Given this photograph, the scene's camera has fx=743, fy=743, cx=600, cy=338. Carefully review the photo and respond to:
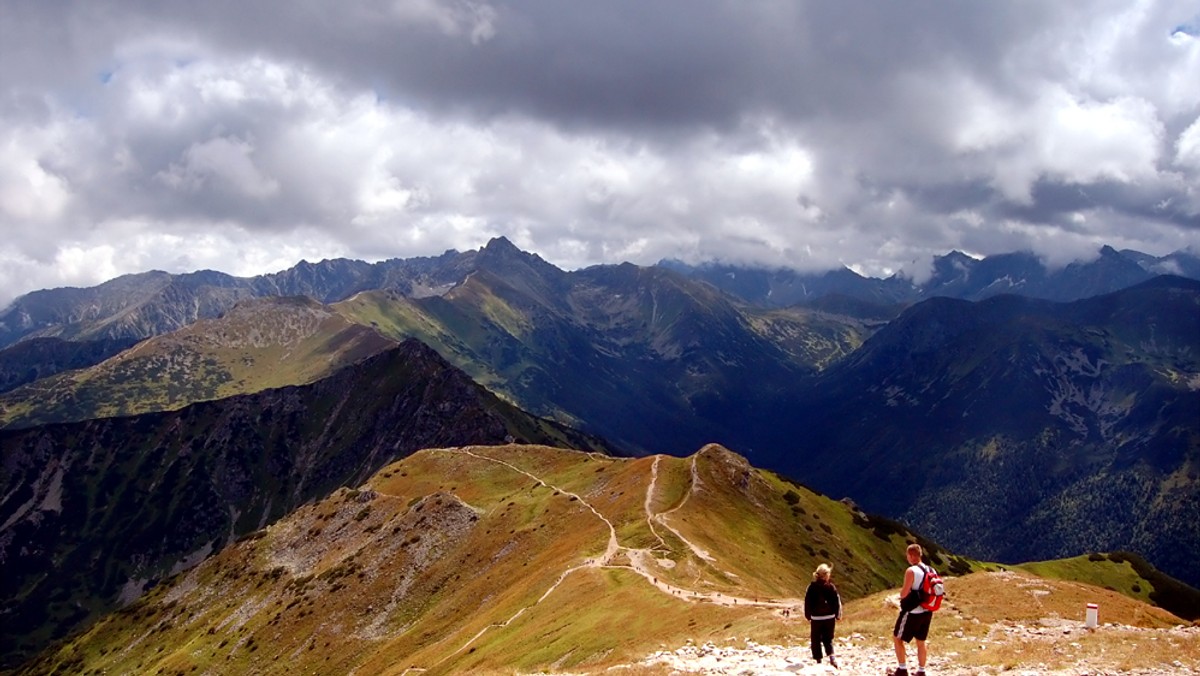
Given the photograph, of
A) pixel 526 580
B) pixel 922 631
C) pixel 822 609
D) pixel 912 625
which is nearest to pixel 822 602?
pixel 822 609

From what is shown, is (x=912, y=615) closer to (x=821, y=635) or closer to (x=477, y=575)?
(x=821, y=635)

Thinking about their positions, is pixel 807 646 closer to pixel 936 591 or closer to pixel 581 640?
pixel 936 591

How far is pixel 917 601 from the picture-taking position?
94.4 feet

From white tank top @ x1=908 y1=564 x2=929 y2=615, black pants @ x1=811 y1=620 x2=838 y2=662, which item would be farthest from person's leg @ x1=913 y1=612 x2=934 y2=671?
black pants @ x1=811 y1=620 x2=838 y2=662

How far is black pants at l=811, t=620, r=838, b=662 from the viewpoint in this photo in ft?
109

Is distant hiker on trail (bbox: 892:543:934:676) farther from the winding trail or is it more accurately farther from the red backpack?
the winding trail

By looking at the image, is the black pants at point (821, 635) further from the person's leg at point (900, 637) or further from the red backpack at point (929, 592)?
the red backpack at point (929, 592)

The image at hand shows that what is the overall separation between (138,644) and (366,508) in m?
57.8

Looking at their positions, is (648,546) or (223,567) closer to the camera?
(648,546)

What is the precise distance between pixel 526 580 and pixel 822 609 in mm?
A: 69801

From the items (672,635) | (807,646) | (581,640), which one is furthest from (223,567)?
(807,646)

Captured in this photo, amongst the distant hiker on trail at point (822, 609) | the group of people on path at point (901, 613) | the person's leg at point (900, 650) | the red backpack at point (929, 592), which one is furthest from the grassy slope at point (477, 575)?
the red backpack at point (929, 592)

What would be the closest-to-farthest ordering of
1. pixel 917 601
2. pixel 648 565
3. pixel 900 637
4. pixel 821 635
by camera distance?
pixel 917 601 < pixel 900 637 < pixel 821 635 < pixel 648 565

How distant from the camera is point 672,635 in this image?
51125mm
